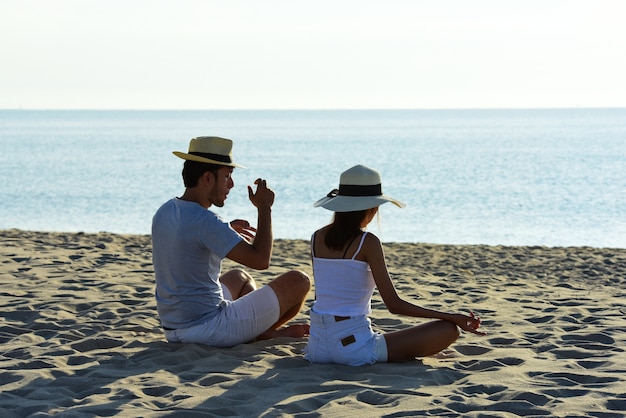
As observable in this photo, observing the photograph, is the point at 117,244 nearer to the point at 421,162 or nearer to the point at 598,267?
the point at 598,267

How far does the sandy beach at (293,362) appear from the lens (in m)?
4.53

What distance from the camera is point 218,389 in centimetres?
483

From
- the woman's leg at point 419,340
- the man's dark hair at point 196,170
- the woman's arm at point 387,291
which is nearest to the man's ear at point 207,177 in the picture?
the man's dark hair at point 196,170

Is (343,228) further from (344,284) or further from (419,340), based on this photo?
(419,340)

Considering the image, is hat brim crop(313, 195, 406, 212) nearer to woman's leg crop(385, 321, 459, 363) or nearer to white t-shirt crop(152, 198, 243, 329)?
white t-shirt crop(152, 198, 243, 329)

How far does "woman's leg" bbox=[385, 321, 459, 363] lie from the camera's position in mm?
5363

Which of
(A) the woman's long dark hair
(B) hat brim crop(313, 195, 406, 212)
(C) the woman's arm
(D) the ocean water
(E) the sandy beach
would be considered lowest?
(D) the ocean water

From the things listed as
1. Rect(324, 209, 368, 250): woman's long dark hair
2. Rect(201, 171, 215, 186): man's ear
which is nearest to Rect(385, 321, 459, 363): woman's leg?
Rect(324, 209, 368, 250): woman's long dark hair

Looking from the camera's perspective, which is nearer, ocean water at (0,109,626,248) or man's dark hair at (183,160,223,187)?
man's dark hair at (183,160,223,187)

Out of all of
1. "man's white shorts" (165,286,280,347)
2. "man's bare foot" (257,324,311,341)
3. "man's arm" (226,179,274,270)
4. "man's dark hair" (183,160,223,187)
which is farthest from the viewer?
"man's bare foot" (257,324,311,341)

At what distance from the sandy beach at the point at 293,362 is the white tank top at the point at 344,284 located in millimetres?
363

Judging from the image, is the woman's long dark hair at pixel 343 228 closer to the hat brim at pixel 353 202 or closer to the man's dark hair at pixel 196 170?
the hat brim at pixel 353 202

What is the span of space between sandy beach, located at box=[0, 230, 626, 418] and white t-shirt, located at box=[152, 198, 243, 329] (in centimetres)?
26

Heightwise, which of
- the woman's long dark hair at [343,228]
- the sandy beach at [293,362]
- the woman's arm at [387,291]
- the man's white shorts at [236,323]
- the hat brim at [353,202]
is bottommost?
the sandy beach at [293,362]
